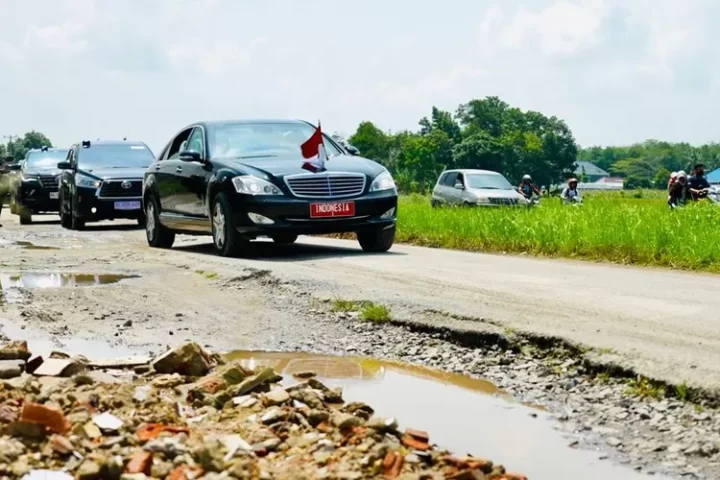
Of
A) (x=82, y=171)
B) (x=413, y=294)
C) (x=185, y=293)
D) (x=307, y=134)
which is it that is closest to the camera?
(x=413, y=294)

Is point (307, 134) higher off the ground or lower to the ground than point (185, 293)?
higher

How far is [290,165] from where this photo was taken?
12500mm

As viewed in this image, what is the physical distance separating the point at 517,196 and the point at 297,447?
23278 millimetres

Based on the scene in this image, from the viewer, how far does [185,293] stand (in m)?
9.27

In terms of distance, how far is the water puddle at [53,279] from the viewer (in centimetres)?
1004

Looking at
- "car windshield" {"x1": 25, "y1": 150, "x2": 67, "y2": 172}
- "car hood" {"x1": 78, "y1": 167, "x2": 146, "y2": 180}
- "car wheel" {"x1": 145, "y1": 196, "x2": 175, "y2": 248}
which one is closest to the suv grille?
"car windshield" {"x1": 25, "y1": 150, "x2": 67, "y2": 172}

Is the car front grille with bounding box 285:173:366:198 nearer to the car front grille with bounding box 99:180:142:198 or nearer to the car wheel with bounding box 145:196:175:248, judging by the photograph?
the car wheel with bounding box 145:196:175:248

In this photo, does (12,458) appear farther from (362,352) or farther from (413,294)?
(413,294)

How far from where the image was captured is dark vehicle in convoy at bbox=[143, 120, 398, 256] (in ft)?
39.9

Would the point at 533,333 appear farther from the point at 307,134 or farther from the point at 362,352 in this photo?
the point at 307,134

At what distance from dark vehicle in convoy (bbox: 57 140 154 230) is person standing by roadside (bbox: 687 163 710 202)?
36.1 ft

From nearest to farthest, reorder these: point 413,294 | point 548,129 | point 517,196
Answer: point 413,294
point 517,196
point 548,129

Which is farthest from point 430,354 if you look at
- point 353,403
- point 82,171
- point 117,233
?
point 82,171

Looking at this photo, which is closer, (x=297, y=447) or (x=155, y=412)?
(x=297, y=447)
